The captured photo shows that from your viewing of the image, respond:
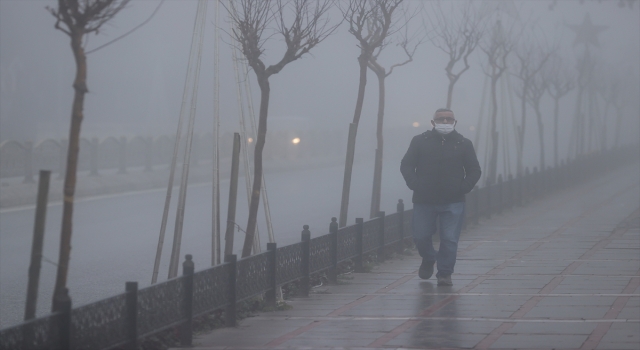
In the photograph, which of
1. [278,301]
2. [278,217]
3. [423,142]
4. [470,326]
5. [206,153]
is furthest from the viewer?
[206,153]

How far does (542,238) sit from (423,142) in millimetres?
5308

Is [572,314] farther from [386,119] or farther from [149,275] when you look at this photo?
[386,119]

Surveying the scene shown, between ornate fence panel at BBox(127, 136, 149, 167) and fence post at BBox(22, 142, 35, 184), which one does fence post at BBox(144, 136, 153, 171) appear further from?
fence post at BBox(22, 142, 35, 184)

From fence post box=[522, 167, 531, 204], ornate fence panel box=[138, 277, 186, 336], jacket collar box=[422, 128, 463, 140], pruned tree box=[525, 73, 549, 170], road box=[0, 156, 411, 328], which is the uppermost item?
pruned tree box=[525, 73, 549, 170]

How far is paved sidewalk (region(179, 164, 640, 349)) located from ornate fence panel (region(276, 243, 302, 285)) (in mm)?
272

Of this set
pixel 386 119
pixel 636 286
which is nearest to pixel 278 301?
pixel 636 286

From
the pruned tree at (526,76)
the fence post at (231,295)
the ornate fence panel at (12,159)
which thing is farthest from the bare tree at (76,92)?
the ornate fence panel at (12,159)

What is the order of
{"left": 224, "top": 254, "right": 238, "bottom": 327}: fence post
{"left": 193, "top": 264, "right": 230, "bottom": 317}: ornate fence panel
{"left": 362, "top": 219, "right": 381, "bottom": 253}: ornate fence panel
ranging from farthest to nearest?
{"left": 362, "top": 219, "right": 381, "bottom": 253}: ornate fence panel < {"left": 224, "top": 254, "right": 238, "bottom": 327}: fence post < {"left": 193, "top": 264, "right": 230, "bottom": 317}: ornate fence panel

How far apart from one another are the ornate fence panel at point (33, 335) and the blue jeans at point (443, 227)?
14.8 feet

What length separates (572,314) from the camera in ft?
22.6

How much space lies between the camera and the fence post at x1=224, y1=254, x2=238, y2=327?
715 centimetres

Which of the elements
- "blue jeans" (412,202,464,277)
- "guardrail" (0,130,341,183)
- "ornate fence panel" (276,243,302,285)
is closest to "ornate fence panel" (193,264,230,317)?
"ornate fence panel" (276,243,302,285)

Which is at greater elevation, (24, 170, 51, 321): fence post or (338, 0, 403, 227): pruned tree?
(338, 0, 403, 227): pruned tree

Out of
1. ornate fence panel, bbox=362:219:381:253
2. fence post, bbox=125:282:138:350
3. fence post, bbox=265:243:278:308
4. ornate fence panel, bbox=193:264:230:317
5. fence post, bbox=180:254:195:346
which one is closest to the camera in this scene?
fence post, bbox=125:282:138:350
